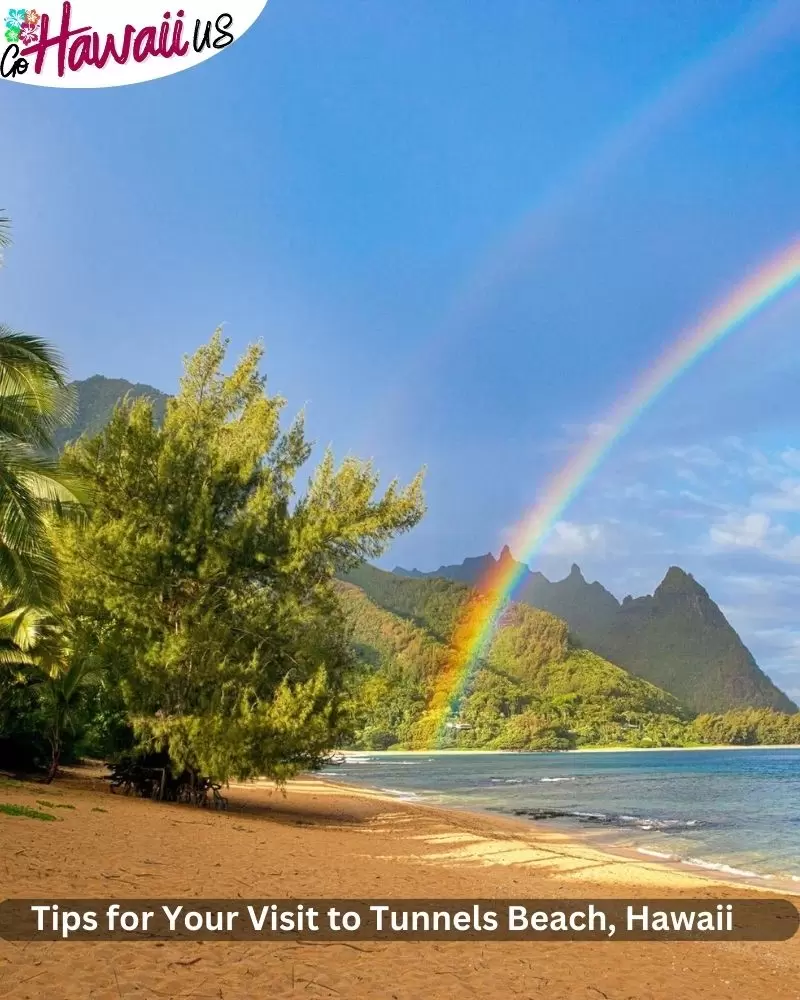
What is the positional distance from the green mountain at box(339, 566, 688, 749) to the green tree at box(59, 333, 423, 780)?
406ft

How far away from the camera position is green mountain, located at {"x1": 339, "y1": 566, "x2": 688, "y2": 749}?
156 m

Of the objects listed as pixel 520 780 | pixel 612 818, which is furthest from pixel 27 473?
pixel 520 780

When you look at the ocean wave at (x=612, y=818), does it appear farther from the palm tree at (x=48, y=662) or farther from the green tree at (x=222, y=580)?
the palm tree at (x=48, y=662)

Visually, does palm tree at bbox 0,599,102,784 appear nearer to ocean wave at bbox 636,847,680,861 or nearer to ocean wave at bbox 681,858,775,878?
ocean wave at bbox 636,847,680,861

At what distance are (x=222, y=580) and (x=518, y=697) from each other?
155 meters

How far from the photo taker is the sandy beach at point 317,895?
6359mm

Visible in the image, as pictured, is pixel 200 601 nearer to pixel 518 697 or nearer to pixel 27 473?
pixel 27 473

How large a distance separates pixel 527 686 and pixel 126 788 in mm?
162841

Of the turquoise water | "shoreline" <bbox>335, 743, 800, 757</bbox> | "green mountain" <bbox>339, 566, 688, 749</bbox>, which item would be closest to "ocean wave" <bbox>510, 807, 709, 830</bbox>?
the turquoise water

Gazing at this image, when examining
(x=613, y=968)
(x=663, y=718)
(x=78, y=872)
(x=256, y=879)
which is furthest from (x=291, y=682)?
(x=663, y=718)

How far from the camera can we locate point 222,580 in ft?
73.8

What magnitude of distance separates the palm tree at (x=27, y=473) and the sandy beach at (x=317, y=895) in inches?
178

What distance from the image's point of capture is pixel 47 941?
22.0 feet

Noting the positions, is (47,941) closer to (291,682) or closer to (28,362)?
(28,362)
